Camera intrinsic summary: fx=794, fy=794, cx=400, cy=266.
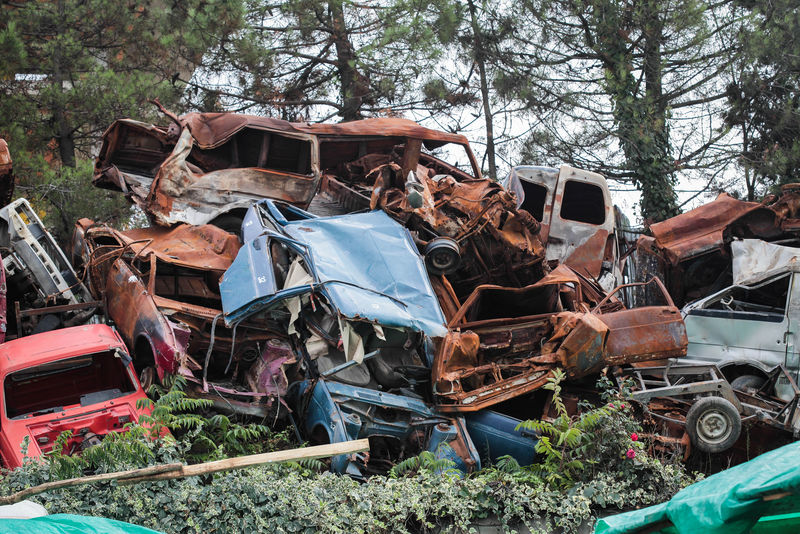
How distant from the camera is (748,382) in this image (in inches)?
382

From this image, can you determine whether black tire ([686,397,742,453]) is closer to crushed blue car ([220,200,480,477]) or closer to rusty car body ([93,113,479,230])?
crushed blue car ([220,200,480,477])

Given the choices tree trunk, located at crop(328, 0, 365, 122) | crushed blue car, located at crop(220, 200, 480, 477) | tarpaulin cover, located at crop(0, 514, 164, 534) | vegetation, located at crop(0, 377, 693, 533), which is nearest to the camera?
tarpaulin cover, located at crop(0, 514, 164, 534)

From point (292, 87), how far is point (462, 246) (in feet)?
34.6

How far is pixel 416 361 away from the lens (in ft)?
28.9

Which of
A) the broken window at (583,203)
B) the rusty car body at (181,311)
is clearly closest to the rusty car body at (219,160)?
the rusty car body at (181,311)

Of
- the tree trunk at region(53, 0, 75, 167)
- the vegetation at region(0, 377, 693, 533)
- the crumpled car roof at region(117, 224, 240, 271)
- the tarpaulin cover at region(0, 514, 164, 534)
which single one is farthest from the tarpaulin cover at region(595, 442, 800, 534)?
the tree trunk at region(53, 0, 75, 167)

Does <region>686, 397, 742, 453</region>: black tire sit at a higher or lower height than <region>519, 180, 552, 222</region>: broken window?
lower

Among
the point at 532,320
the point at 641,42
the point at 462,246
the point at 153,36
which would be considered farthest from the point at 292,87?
the point at 532,320

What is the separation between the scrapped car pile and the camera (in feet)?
27.2

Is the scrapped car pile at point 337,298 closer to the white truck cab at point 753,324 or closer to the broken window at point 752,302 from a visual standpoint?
the white truck cab at point 753,324

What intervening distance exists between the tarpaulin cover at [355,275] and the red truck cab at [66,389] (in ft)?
4.50

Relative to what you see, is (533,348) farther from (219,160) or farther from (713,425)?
(219,160)

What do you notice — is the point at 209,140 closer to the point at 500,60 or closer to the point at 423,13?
the point at 423,13

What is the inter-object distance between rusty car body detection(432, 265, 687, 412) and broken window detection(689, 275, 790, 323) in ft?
5.47
